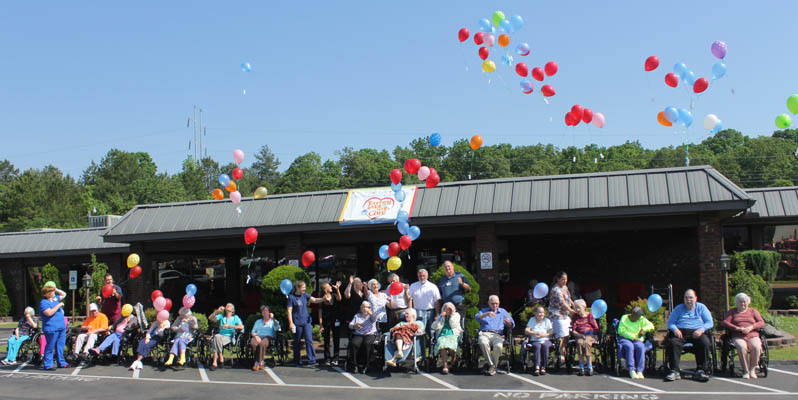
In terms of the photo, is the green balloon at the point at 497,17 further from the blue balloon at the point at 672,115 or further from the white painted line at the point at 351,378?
the white painted line at the point at 351,378

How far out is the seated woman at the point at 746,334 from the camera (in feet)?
29.2

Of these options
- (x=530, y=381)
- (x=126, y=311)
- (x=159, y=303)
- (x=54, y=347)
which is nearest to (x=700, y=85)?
(x=530, y=381)

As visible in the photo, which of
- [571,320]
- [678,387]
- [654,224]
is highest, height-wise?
[654,224]

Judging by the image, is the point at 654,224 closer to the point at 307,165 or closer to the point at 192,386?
the point at 192,386

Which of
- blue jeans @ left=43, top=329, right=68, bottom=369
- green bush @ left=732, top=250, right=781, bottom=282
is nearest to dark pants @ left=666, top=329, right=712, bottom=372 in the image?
green bush @ left=732, top=250, right=781, bottom=282

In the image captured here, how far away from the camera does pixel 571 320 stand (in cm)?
1002

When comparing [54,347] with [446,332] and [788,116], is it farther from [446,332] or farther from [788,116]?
[788,116]

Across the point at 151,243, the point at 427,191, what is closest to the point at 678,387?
the point at 427,191

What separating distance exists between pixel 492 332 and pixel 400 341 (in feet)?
4.49

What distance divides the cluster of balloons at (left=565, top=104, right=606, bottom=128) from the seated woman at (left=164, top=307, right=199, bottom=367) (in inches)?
282

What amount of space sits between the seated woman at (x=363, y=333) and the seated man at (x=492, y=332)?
163 cm

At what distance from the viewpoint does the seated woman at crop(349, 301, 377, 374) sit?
1023cm

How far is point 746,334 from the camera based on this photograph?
29.4 feet

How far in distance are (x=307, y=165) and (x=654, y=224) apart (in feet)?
204
